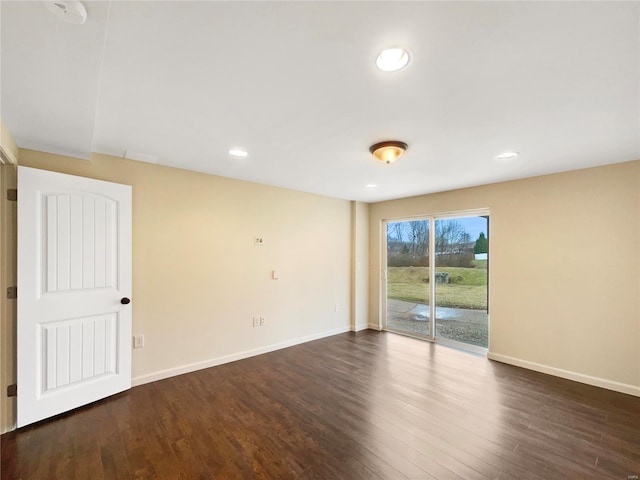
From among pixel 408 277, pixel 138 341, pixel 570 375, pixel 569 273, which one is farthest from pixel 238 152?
pixel 570 375

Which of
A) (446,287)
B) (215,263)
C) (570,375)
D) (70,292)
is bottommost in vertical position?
(570,375)

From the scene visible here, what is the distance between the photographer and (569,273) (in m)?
3.29

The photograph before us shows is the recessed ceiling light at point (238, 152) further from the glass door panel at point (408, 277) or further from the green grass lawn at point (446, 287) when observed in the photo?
the green grass lawn at point (446, 287)

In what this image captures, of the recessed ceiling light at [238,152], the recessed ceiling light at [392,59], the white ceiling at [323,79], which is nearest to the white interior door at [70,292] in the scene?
the white ceiling at [323,79]

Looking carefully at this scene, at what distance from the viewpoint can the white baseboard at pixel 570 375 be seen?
290 centimetres

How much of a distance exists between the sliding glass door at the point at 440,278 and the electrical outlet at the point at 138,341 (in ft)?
13.0

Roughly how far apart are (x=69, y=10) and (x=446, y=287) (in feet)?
16.0

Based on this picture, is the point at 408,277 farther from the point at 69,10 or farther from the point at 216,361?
the point at 69,10

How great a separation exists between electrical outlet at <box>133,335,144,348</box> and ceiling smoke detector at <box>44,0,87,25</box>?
2.84 meters

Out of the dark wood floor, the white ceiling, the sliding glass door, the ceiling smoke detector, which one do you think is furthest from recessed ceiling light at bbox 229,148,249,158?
the sliding glass door

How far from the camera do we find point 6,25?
A: 1124 mm

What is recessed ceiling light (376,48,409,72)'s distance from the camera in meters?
1.37

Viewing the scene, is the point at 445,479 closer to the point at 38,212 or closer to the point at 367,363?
the point at 367,363

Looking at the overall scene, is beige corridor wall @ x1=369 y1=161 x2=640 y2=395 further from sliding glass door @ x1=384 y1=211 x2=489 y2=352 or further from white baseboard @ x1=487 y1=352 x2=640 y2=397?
sliding glass door @ x1=384 y1=211 x2=489 y2=352
